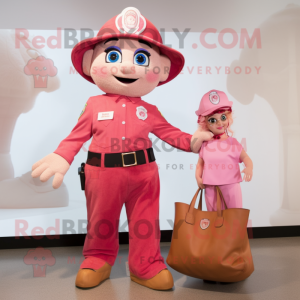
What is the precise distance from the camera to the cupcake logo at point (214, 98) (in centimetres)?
171

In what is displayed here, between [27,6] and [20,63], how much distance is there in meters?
0.44

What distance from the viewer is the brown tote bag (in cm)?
149

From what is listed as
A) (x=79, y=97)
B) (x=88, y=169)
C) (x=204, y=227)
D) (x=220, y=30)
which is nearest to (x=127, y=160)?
(x=88, y=169)

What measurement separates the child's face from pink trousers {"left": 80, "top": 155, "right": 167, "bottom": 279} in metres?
0.39

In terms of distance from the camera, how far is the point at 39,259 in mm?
2152

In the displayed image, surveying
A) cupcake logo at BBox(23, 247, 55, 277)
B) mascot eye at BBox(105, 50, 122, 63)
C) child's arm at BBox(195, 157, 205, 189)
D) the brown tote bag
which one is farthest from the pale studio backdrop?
the brown tote bag

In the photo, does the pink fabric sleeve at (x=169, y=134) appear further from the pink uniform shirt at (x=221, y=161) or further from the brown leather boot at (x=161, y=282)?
the brown leather boot at (x=161, y=282)

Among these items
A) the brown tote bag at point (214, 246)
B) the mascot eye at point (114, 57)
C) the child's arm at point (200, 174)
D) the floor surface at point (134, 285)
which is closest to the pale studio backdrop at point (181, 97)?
the floor surface at point (134, 285)

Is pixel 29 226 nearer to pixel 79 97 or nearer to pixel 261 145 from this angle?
pixel 79 97

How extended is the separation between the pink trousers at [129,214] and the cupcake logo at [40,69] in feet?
3.56

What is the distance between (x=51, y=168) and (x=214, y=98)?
3.07 ft

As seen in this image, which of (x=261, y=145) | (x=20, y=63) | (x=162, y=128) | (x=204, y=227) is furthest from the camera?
(x=261, y=145)

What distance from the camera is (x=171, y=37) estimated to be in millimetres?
2512

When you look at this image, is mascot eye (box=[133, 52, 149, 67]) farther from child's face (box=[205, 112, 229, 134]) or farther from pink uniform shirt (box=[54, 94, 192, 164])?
child's face (box=[205, 112, 229, 134])
